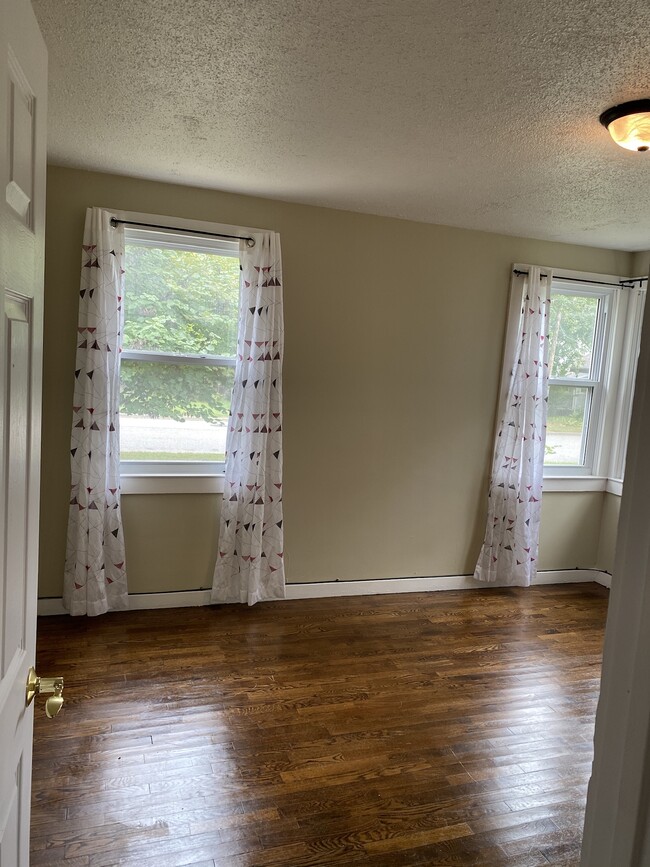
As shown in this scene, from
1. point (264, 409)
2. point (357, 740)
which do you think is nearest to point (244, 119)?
point (264, 409)

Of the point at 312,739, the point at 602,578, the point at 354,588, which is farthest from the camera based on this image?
the point at 602,578

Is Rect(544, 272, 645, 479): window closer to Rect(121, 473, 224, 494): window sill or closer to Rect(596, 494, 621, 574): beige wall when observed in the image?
Rect(596, 494, 621, 574): beige wall

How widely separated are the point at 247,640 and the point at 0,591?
2.65m

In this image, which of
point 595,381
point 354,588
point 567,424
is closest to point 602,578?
point 567,424

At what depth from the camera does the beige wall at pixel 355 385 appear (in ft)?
11.3

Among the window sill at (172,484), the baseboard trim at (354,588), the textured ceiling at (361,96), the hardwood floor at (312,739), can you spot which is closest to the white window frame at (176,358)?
the window sill at (172,484)

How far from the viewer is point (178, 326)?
3.63 meters

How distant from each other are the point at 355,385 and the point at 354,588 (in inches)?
55.0

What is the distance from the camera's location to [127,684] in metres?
2.85

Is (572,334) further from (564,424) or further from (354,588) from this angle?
(354,588)

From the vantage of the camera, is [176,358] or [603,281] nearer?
[176,358]

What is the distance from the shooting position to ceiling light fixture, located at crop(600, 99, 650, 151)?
2.08 m

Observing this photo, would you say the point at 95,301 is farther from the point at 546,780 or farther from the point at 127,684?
the point at 546,780

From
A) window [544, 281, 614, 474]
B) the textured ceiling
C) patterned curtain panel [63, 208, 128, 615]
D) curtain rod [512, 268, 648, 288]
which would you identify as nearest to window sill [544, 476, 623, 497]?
window [544, 281, 614, 474]
